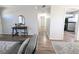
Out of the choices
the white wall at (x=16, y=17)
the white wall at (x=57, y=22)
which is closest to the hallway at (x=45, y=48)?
the white wall at (x=57, y=22)

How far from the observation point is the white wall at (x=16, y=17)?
7.93 metres

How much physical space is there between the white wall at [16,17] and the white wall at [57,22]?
7.40 ft

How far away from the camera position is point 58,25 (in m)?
5.98

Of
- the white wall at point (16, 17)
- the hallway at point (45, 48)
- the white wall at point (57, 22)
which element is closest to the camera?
the hallway at point (45, 48)

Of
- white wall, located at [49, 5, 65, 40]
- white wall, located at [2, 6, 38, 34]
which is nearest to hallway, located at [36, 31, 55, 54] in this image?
white wall, located at [49, 5, 65, 40]

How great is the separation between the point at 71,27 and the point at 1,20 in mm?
6523

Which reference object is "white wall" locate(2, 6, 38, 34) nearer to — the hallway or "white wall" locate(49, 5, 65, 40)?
"white wall" locate(49, 5, 65, 40)

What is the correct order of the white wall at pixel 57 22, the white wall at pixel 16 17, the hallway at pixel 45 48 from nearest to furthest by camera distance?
the hallway at pixel 45 48 < the white wall at pixel 57 22 < the white wall at pixel 16 17

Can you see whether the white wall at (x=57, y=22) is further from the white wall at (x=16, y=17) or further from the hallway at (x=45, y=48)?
the white wall at (x=16, y=17)

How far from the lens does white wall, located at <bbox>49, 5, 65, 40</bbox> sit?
5.88 meters
